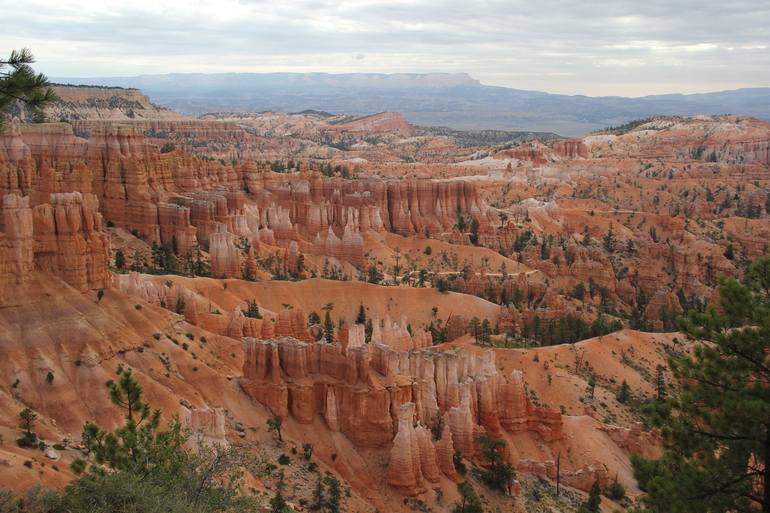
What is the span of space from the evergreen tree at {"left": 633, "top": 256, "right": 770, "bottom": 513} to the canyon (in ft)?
43.9

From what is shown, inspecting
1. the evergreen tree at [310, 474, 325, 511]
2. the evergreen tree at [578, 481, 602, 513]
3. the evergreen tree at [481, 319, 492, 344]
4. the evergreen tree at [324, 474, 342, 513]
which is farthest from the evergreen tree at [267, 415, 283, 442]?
the evergreen tree at [481, 319, 492, 344]

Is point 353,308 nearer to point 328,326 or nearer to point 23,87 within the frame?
point 328,326

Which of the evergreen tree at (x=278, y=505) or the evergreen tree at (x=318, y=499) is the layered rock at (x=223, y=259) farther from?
the evergreen tree at (x=278, y=505)

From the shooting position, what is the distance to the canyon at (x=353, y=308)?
27375mm

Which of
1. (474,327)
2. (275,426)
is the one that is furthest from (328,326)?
(275,426)

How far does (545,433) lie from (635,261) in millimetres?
A: 41163

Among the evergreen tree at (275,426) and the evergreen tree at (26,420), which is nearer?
the evergreen tree at (26,420)

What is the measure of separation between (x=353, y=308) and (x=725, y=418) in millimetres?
38104

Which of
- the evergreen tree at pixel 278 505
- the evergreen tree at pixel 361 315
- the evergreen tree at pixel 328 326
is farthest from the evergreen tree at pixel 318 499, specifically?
the evergreen tree at pixel 361 315

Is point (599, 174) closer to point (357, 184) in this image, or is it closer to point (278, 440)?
point (357, 184)

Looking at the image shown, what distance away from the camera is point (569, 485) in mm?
33688

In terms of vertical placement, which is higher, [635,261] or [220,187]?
[220,187]

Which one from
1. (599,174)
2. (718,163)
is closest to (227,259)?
(599,174)

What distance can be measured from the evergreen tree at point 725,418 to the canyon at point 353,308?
527 inches
